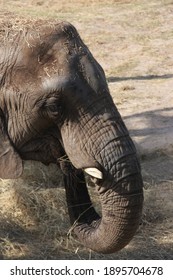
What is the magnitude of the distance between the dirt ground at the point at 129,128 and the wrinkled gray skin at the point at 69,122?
1.74 feet

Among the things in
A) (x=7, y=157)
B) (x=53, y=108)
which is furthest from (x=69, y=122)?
(x=7, y=157)

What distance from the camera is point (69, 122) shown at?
14.5 ft

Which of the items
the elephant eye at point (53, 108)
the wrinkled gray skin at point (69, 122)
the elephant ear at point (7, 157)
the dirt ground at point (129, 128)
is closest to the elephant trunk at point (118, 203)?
the wrinkled gray skin at point (69, 122)

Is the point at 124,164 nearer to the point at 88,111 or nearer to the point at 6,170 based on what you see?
the point at 88,111

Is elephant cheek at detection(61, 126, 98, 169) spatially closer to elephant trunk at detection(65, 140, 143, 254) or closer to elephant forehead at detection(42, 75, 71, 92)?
elephant trunk at detection(65, 140, 143, 254)

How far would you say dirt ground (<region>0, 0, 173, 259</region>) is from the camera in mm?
6180

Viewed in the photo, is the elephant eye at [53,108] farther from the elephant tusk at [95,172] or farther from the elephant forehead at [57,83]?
the elephant tusk at [95,172]

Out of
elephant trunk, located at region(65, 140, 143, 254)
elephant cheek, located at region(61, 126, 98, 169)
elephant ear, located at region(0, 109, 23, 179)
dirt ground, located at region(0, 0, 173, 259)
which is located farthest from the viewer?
dirt ground, located at region(0, 0, 173, 259)

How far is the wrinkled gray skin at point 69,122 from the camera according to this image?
419cm

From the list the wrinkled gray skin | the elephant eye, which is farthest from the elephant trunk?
the elephant eye

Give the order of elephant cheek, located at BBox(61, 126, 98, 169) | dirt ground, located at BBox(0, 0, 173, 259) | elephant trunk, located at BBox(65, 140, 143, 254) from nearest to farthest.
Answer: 1. elephant trunk, located at BBox(65, 140, 143, 254)
2. elephant cheek, located at BBox(61, 126, 98, 169)
3. dirt ground, located at BBox(0, 0, 173, 259)

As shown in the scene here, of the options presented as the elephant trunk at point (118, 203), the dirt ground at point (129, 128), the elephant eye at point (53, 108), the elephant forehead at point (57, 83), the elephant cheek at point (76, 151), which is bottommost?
the dirt ground at point (129, 128)

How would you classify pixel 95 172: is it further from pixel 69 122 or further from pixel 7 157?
pixel 7 157

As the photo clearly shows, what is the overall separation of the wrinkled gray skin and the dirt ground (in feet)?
1.74
